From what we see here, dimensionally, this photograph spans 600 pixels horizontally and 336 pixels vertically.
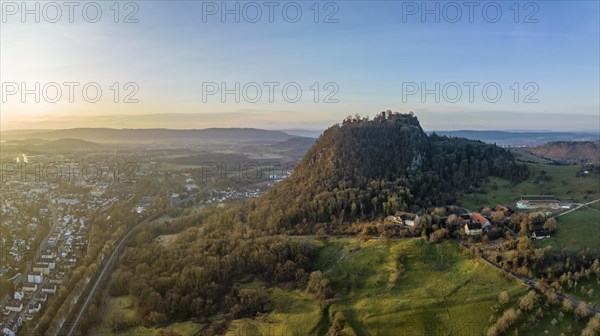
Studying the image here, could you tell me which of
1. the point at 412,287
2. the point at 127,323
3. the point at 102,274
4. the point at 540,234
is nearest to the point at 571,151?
the point at 540,234

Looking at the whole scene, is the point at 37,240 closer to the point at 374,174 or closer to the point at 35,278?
the point at 35,278

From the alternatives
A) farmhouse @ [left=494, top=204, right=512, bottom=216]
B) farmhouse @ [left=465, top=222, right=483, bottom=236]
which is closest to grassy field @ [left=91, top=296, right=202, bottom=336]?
farmhouse @ [left=465, top=222, right=483, bottom=236]

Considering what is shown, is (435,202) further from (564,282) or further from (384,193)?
(564,282)

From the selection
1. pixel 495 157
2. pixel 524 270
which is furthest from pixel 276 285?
pixel 495 157

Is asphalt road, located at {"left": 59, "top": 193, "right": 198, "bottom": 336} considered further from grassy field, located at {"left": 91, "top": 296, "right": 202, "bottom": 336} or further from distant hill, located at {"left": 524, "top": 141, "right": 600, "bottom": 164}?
distant hill, located at {"left": 524, "top": 141, "right": 600, "bottom": 164}

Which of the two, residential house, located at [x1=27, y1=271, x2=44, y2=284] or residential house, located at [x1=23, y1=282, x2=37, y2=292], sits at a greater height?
residential house, located at [x1=27, y1=271, x2=44, y2=284]

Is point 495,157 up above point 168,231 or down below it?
above
